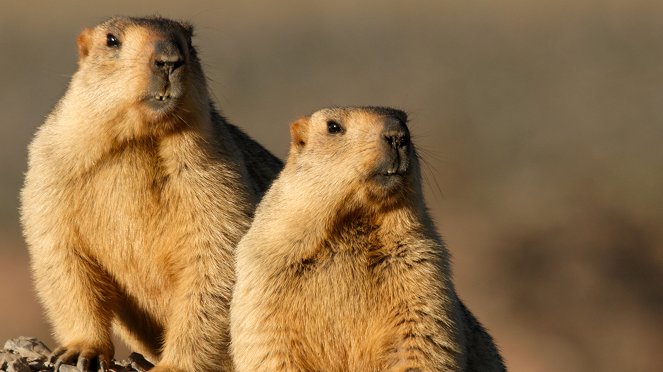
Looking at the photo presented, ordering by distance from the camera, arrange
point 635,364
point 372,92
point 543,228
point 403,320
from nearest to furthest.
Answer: point 403,320
point 635,364
point 543,228
point 372,92

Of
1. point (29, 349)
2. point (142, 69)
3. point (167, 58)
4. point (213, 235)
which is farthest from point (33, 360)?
point (167, 58)

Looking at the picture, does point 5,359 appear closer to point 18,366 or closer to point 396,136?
point 18,366

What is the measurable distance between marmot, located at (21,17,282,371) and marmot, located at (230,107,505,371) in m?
0.61

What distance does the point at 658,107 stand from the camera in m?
21.3

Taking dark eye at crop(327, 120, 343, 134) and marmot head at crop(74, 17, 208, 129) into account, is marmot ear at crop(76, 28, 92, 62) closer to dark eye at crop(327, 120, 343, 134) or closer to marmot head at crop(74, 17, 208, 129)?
marmot head at crop(74, 17, 208, 129)

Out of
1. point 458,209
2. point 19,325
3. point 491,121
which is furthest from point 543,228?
point 19,325

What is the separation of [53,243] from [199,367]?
121cm

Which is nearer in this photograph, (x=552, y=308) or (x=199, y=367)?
(x=199, y=367)

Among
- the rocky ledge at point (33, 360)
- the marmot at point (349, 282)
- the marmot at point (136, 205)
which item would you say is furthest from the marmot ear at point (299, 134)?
the rocky ledge at point (33, 360)

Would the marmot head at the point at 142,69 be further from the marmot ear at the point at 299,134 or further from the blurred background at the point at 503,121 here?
the blurred background at the point at 503,121

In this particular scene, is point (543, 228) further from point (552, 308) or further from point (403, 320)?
point (403, 320)

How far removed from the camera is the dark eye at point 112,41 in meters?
9.55

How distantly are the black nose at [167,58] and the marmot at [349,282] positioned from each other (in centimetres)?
104

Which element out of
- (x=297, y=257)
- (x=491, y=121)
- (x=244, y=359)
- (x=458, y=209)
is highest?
(x=491, y=121)
